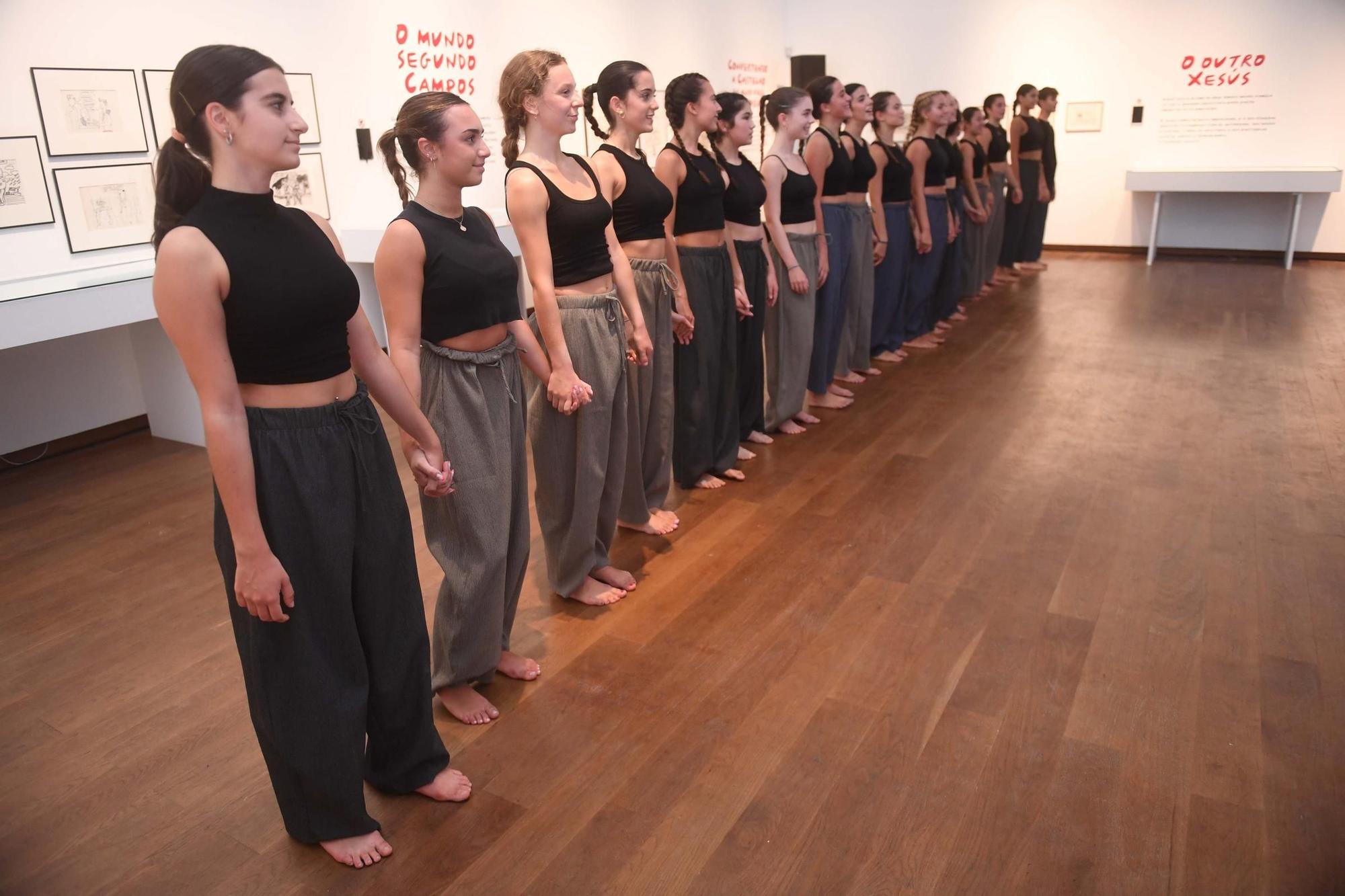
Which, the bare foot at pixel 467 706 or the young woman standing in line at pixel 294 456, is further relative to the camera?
the bare foot at pixel 467 706

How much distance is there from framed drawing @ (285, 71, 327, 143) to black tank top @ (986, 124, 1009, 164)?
5.16 metres

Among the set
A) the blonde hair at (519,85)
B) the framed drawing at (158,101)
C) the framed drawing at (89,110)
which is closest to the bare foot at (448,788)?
the blonde hair at (519,85)

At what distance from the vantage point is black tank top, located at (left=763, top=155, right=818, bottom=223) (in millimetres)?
4398

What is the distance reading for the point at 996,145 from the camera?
7855 mm

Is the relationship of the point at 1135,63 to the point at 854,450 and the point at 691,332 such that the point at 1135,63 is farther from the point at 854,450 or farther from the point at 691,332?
the point at 691,332

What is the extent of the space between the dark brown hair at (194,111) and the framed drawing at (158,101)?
12.6ft

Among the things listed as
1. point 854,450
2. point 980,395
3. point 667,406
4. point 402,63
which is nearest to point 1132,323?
point 980,395

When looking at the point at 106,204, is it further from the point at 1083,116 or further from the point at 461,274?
the point at 1083,116

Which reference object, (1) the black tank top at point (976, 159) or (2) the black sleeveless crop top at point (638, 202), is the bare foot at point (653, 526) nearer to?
(2) the black sleeveless crop top at point (638, 202)

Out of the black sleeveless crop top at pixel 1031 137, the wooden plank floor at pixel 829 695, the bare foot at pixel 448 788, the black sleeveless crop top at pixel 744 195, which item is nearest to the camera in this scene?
the wooden plank floor at pixel 829 695

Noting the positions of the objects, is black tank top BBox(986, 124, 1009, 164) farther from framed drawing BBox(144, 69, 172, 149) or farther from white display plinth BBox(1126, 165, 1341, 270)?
framed drawing BBox(144, 69, 172, 149)

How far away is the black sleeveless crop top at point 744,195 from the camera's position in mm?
4031

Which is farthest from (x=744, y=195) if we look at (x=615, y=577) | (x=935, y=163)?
(x=935, y=163)

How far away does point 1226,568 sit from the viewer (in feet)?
10.5
